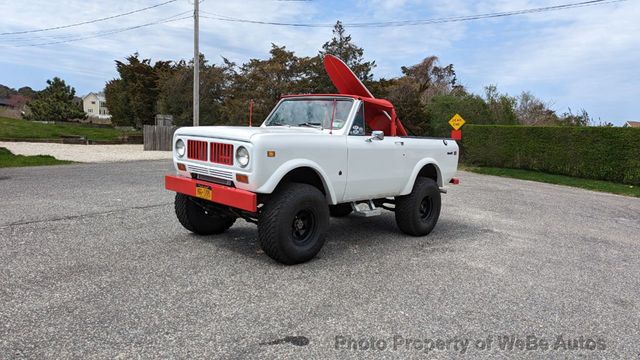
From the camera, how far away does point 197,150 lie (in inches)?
206

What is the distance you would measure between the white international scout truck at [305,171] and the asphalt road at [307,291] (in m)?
0.34

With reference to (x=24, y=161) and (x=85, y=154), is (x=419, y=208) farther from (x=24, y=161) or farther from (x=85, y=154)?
(x=85, y=154)

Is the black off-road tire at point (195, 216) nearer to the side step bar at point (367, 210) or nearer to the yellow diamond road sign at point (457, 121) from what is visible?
the side step bar at point (367, 210)

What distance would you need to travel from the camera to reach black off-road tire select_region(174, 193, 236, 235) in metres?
5.85

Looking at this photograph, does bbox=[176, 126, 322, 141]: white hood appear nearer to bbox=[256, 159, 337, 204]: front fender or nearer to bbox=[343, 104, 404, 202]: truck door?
bbox=[256, 159, 337, 204]: front fender

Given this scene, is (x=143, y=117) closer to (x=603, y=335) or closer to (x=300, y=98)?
(x=300, y=98)

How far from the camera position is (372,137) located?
229 inches

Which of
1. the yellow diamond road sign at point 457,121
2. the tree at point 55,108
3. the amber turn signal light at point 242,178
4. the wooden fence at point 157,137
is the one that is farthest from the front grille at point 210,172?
the tree at point 55,108

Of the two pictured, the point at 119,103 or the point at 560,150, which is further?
the point at 119,103

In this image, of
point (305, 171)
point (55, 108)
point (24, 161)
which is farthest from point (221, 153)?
point (55, 108)

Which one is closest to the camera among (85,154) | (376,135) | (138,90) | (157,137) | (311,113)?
(376,135)

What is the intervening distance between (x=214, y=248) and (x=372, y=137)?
7.46 ft

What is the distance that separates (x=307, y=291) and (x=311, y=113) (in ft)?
8.35

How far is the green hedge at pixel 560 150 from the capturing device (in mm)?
17391
